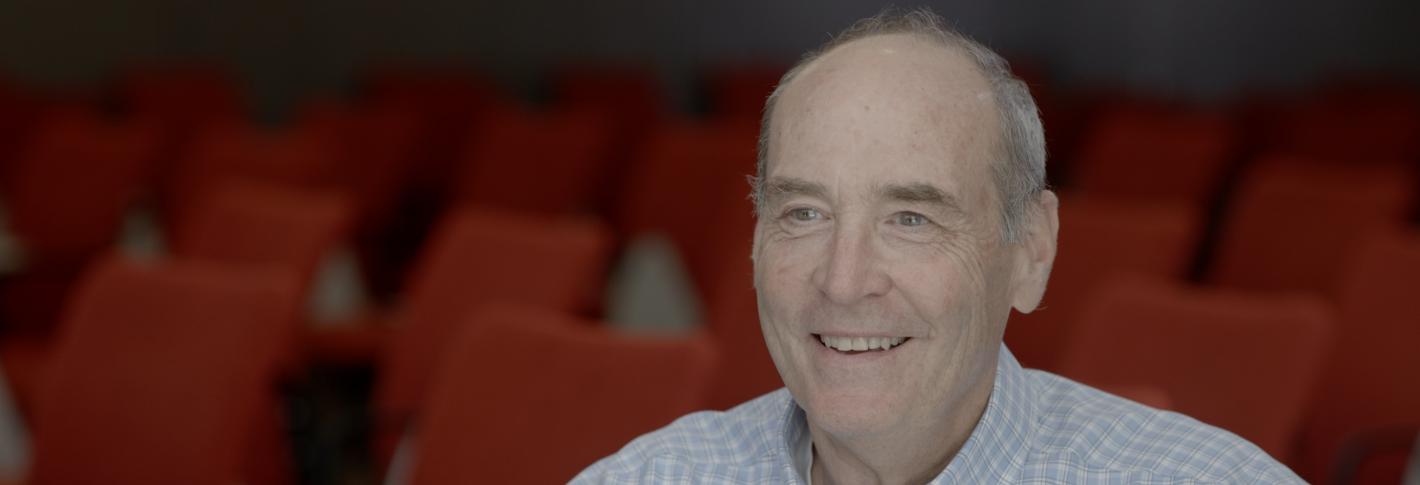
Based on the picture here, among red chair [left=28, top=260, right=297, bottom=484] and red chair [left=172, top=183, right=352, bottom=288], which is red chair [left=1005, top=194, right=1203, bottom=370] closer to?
red chair [left=28, top=260, right=297, bottom=484]

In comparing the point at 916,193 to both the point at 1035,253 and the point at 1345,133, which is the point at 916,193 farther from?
the point at 1345,133

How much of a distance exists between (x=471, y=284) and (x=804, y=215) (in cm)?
258

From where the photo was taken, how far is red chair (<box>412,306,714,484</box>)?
270cm

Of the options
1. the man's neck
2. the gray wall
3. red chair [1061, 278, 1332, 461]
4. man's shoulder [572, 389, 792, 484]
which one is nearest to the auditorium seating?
red chair [1061, 278, 1332, 461]

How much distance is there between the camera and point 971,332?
5.46ft

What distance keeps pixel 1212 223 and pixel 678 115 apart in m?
6.87

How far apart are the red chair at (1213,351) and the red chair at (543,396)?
2.54 feet

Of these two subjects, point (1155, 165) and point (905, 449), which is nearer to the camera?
point (905, 449)

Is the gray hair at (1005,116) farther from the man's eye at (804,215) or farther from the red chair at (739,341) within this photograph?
the red chair at (739,341)

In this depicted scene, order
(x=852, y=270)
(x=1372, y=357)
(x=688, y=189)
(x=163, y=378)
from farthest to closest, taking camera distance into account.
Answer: (x=688, y=189)
(x=1372, y=357)
(x=163, y=378)
(x=852, y=270)

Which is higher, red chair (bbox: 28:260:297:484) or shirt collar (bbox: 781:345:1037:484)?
shirt collar (bbox: 781:345:1037:484)

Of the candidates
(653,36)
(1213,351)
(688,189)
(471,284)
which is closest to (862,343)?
(1213,351)

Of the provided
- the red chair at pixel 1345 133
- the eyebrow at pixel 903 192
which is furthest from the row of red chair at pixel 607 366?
the red chair at pixel 1345 133

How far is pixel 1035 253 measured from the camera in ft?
5.74
